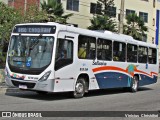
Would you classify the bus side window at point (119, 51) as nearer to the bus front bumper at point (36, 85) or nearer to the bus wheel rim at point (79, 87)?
the bus wheel rim at point (79, 87)

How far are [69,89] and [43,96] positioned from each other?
1580 mm

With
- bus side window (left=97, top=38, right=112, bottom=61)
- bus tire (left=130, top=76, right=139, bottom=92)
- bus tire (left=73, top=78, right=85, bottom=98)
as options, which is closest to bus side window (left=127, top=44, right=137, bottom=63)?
bus tire (left=130, top=76, right=139, bottom=92)

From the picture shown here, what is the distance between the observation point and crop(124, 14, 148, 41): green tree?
5216 centimetres

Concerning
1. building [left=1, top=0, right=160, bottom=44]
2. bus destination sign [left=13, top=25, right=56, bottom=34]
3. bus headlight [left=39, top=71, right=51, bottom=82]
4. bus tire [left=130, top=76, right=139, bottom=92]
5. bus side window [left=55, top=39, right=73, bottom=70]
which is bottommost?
bus tire [left=130, top=76, right=139, bottom=92]

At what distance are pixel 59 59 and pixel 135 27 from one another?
131 feet

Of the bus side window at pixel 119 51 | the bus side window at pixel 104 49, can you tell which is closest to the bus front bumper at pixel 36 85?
the bus side window at pixel 104 49

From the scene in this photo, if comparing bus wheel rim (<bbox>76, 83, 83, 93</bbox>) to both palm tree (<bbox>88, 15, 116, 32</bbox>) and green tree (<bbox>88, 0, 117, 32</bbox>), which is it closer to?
green tree (<bbox>88, 0, 117, 32</bbox>)

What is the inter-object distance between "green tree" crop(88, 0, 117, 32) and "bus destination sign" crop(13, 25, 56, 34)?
31.9m

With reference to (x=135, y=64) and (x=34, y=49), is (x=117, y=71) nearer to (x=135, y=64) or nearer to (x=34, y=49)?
(x=135, y=64)

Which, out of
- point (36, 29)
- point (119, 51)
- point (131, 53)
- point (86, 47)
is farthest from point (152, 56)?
point (36, 29)

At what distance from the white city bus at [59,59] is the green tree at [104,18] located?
29.2 meters

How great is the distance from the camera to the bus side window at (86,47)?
50.9 ft

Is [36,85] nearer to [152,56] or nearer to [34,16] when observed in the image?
[152,56]

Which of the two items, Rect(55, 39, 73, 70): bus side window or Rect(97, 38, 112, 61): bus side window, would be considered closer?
Rect(55, 39, 73, 70): bus side window
